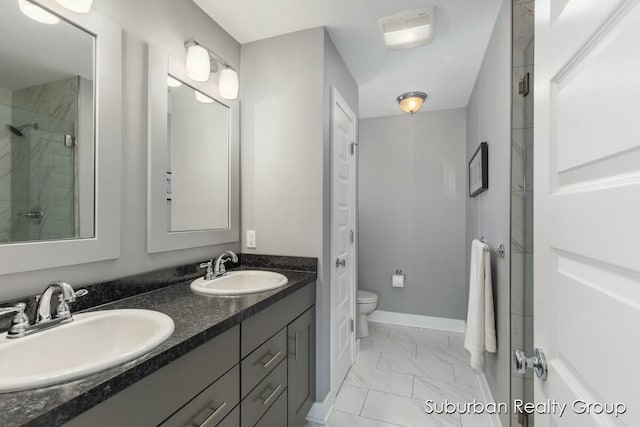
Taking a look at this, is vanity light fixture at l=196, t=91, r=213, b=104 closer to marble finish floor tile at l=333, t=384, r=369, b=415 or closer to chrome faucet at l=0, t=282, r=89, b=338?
chrome faucet at l=0, t=282, r=89, b=338

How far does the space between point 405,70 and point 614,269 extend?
225cm

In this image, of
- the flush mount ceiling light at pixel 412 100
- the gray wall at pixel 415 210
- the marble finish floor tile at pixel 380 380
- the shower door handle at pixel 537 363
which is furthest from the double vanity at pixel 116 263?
the gray wall at pixel 415 210

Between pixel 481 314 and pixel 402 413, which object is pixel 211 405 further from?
pixel 481 314

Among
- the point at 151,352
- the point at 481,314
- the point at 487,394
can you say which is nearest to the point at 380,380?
the point at 487,394

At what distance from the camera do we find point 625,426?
44cm

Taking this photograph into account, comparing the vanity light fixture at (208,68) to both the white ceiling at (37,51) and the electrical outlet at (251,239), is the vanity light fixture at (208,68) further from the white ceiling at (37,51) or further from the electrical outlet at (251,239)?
the electrical outlet at (251,239)

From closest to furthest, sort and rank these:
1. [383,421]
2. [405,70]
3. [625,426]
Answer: [625,426] < [383,421] < [405,70]

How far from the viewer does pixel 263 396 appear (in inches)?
48.8

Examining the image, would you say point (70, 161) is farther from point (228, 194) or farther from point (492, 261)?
point (492, 261)

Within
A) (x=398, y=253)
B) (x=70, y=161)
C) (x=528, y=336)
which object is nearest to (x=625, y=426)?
(x=528, y=336)

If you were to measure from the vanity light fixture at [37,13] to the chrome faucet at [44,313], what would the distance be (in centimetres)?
91

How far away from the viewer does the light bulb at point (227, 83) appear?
A: 1744mm

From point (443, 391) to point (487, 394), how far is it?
0.29 m

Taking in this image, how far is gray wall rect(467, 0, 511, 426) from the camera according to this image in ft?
4.93
